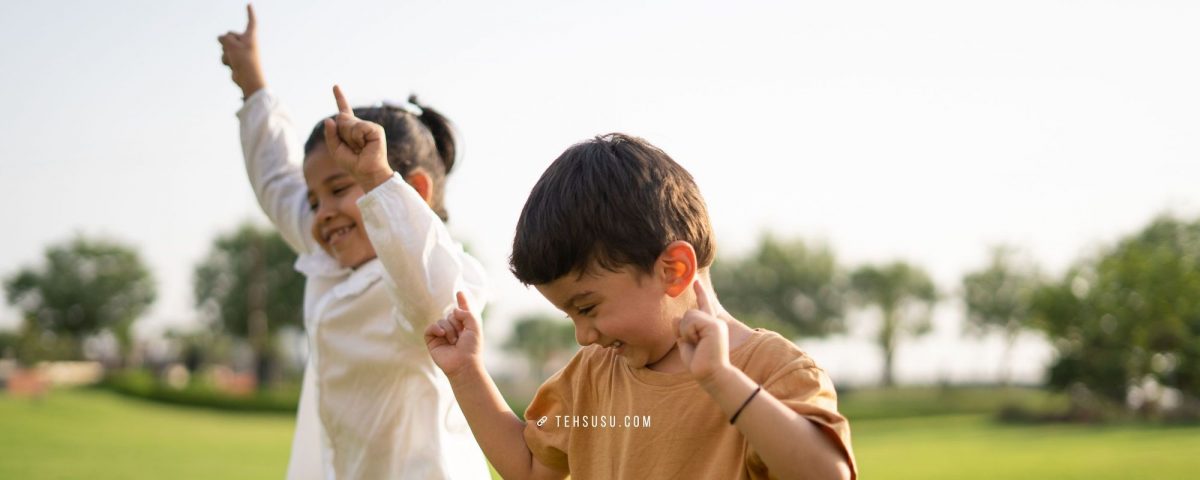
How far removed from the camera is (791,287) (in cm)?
7100

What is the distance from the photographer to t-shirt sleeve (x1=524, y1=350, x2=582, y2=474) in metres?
2.15

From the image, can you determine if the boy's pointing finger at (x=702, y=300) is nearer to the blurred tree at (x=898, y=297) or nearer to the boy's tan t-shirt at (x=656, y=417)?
the boy's tan t-shirt at (x=656, y=417)

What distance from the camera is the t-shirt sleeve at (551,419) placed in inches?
84.7

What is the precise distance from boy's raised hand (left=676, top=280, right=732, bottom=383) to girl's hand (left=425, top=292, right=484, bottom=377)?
0.62 m

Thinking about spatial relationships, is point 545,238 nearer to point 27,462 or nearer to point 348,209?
point 348,209

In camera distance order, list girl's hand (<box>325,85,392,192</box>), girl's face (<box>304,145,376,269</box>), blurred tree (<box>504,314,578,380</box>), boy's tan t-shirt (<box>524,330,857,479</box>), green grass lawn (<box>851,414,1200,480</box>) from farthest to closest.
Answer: blurred tree (<box>504,314,578,380</box>), green grass lawn (<box>851,414,1200,480</box>), girl's face (<box>304,145,376,269</box>), girl's hand (<box>325,85,392,192</box>), boy's tan t-shirt (<box>524,330,857,479</box>)

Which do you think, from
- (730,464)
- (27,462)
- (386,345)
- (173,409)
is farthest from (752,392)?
(173,409)

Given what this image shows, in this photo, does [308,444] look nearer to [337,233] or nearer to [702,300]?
[337,233]

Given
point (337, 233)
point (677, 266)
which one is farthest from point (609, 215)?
point (337, 233)

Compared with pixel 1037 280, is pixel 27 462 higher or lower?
higher

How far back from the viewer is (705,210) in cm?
197

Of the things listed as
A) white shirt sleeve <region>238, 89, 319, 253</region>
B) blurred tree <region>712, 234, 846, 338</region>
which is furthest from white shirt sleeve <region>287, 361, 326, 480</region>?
blurred tree <region>712, 234, 846, 338</region>

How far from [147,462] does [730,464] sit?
1237 centimetres

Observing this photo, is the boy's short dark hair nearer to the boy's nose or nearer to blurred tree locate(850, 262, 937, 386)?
the boy's nose
